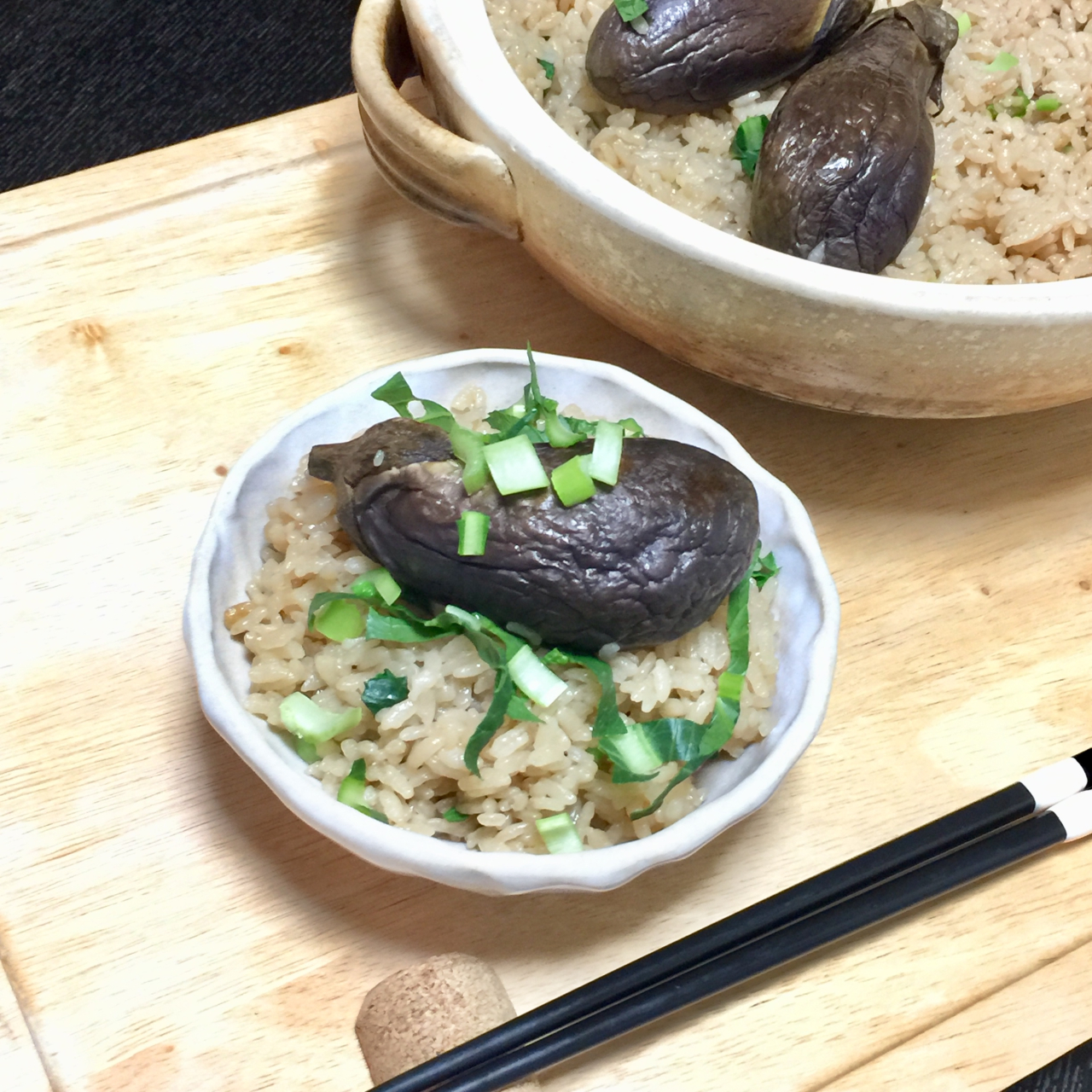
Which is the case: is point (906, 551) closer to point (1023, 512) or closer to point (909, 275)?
point (1023, 512)

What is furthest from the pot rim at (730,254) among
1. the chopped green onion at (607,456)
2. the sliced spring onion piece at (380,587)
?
the sliced spring onion piece at (380,587)

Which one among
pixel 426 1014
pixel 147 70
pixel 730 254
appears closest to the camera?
pixel 426 1014

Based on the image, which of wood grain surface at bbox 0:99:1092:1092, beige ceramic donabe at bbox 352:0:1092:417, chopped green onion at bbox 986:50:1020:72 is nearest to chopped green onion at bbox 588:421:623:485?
beige ceramic donabe at bbox 352:0:1092:417

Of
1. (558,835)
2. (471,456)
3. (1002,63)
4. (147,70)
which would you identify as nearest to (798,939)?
(558,835)

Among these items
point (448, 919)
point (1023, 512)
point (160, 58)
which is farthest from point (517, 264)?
point (160, 58)

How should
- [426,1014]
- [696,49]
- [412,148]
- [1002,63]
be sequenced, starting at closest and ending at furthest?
1. [426,1014]
2. [412,148]
3. [696,49]
4. [1002,63]

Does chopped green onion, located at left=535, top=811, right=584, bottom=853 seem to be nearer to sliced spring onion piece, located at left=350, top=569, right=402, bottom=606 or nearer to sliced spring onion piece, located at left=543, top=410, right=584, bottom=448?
sliced spring onion piece, located at left=350, top=569, right=402, bottom=606

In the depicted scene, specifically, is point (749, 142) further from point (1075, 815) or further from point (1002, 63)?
point (1075, 815)
